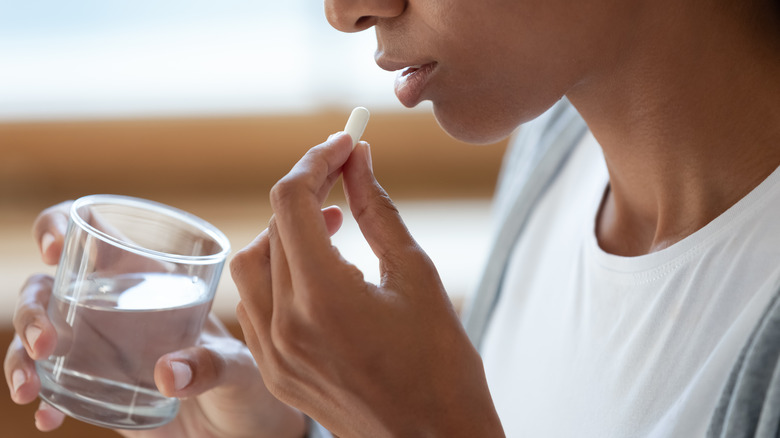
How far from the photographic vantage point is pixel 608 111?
2.09ft

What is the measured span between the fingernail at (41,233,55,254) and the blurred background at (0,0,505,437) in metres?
1.12

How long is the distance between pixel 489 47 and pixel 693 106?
0.16 meters

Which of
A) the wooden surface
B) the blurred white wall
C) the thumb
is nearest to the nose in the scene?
the thumb

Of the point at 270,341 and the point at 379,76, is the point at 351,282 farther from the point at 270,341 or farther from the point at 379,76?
the point at 379,76

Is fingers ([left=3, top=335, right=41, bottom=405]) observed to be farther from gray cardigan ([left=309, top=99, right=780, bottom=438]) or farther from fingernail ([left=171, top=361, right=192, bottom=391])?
gray cardigan ([left=309, top=99, right=780, bottom=438])

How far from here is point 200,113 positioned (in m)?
Result: 1.93

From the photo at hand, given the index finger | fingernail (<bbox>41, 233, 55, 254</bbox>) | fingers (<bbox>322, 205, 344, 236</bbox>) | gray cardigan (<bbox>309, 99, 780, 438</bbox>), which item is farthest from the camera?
gray cardigan (<bbox>309, 99, 780, 438</bbox>)

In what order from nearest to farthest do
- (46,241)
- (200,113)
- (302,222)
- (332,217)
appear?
1. (302,222)
2. (332,217)
3. (46,241)
4. (200,113)

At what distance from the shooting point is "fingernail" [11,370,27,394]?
625mm

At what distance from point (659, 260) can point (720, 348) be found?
4.0 inches

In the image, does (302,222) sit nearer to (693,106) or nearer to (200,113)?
(693,106)

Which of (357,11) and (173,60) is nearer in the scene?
(357,11)

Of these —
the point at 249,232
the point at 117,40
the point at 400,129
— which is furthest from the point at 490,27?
the point at 117,40

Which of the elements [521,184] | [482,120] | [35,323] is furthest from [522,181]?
[35,323]
